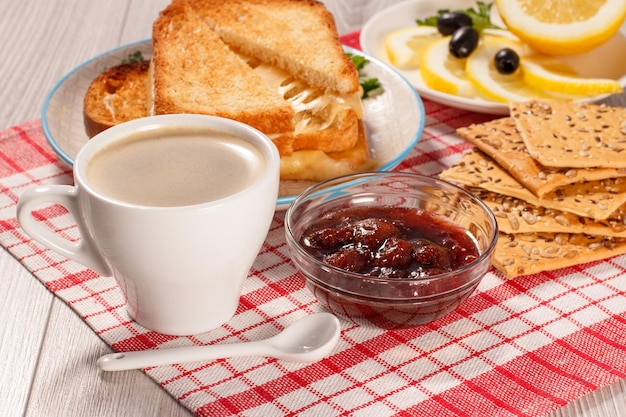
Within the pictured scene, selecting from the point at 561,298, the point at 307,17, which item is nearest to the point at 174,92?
the point at 307,17

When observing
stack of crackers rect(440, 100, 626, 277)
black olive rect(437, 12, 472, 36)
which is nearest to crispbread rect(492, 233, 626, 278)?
stack of crackers rect(440, 100, 626, 277)

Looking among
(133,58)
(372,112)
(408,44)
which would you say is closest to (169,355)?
(372,112)

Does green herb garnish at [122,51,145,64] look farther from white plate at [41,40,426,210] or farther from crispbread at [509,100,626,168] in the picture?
crispbread at [509,100,626,168]

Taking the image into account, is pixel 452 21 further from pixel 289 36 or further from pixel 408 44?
pixel 289 36

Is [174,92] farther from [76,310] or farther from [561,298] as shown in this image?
[561,298]

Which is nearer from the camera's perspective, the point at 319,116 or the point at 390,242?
the point at 390,242

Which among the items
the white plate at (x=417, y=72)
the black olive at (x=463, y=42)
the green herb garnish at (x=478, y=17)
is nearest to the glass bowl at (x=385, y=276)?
the white plate at (x=417, y=72)
